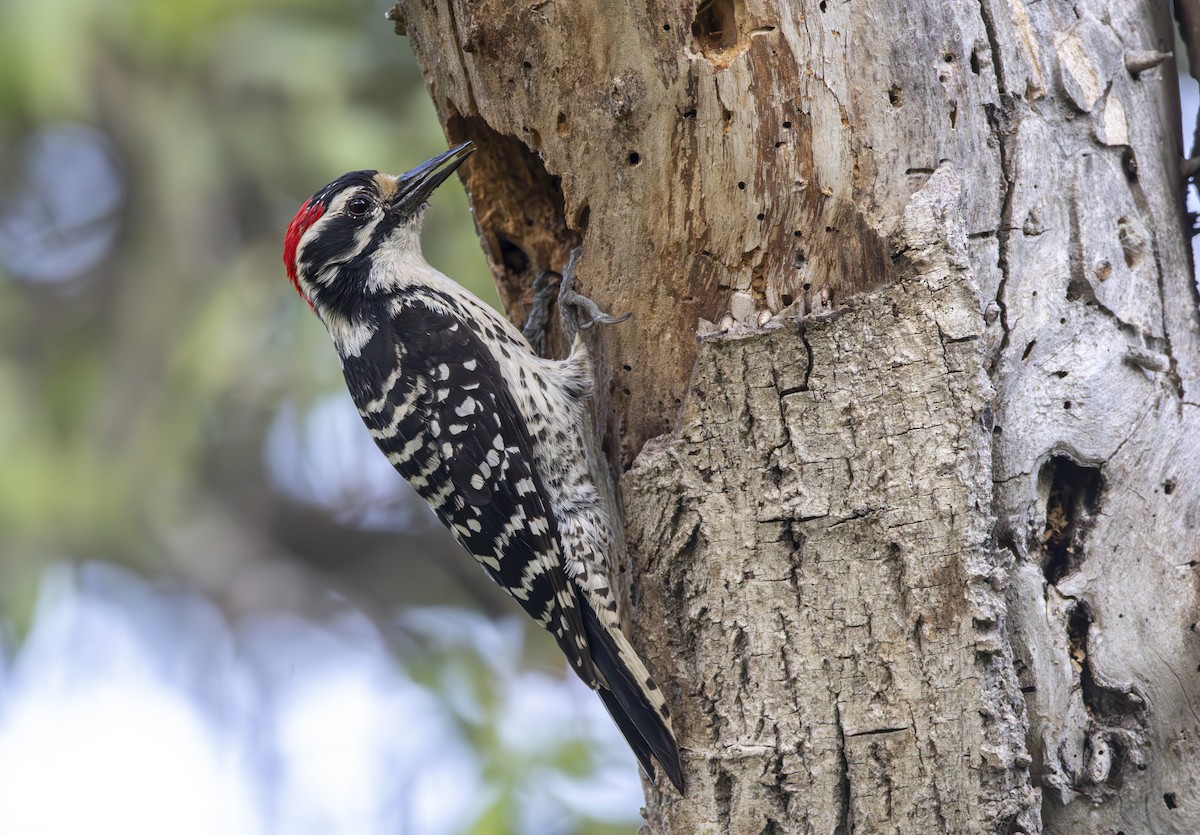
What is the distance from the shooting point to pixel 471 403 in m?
3.54

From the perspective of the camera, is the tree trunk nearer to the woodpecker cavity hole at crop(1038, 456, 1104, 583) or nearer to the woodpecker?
the woodpecker cavity hole at crop(1038, 456, 1104, 583)

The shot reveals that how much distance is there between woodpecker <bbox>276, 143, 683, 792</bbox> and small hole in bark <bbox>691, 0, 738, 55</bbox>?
78 cm

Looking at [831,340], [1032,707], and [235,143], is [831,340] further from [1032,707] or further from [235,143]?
[235,143]

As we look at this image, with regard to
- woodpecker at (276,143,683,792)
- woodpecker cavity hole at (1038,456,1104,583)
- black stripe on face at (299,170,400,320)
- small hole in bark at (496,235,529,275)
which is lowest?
woodpecker cavity hole at (1038,456,1104,583)

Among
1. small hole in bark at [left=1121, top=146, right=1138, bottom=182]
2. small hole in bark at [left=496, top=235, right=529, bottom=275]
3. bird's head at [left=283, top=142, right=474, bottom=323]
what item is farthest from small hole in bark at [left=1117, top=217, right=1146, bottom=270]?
bird's head at [left=283, top=142, right=474, bottom=323]

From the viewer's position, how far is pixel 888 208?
8.57 feet

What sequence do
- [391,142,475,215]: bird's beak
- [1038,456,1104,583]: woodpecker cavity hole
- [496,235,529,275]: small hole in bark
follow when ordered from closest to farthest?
[1038,456,1104,583]: woodpecker cavity hole, [391,142,475,215]: bird's beak, [496,235,529,275]: small hole in bark

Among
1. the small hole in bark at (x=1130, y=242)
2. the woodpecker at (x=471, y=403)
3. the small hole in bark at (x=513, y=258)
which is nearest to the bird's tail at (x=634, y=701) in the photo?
the woodpecker at (x=471, y=403)

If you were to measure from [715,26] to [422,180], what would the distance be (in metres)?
1.34

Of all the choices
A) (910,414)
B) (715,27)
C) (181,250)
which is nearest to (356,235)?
(715,27)

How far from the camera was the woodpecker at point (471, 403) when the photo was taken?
3363 mm

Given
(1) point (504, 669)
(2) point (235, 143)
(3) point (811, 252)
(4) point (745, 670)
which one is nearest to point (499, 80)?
(3) point (811, 252)

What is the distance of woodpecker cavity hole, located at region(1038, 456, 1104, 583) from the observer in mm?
2584

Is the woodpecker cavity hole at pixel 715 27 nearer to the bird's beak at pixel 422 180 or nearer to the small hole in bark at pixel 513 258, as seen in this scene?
the bird's beak at pixel 422 180
